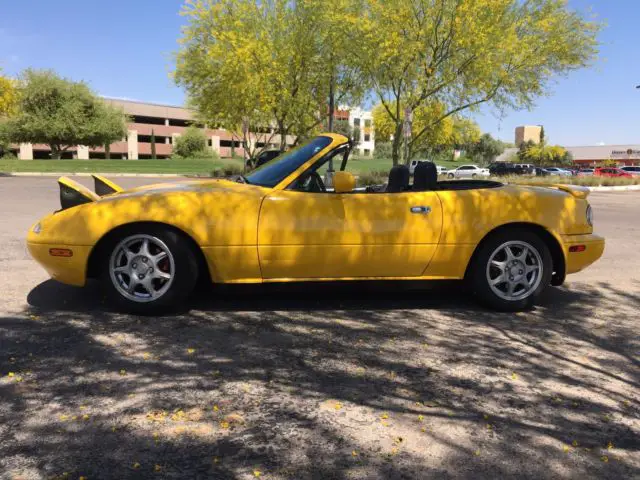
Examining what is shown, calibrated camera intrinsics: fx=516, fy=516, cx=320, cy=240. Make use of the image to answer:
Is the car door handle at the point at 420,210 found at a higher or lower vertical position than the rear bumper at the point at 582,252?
higher

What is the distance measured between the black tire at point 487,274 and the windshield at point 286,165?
5.25 ft

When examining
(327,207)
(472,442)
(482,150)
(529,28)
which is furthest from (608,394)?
(482,150)

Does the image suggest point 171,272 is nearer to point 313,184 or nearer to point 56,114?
point 313,184

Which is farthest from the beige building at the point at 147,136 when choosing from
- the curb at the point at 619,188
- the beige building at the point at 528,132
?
the beige building at the point at 528,132

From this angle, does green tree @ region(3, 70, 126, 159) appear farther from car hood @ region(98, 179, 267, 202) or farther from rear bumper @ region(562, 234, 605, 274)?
rear bumper @ region(562, 234, 605, 274)

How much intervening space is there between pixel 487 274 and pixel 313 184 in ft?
5.37

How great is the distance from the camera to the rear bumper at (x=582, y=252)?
440cm

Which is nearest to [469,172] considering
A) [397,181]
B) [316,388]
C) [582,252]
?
[582,252]

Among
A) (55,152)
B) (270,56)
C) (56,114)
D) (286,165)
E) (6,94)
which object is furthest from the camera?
(55,152)

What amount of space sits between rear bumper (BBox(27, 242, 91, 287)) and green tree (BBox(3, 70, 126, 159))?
54227 millimetres

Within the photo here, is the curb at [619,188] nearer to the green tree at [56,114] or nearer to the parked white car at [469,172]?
the parked white car at [469,172]

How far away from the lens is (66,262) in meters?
3.93

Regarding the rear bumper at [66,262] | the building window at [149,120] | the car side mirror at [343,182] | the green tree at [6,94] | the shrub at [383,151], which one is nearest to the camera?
the rear bumper at [66,262]

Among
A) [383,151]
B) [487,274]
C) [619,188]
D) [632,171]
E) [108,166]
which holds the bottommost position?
[487,274]
